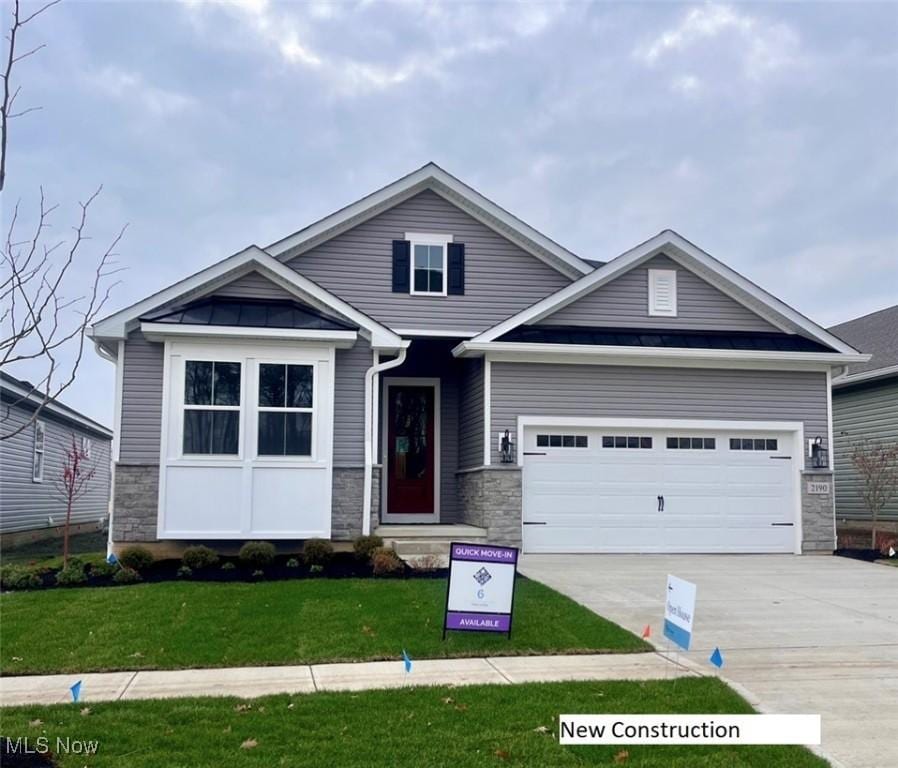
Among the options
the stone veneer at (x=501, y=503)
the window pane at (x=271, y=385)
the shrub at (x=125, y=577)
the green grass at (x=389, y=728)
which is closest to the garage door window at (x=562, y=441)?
the stone veneer at (x=501, y=503)

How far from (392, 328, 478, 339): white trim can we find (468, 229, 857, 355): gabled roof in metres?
1.41

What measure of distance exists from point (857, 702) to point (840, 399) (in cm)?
1556

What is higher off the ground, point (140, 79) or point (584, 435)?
point (140, 79)

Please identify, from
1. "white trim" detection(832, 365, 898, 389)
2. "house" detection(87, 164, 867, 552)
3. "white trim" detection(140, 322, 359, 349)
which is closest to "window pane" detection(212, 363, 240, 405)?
"house" detection(87, 164, 867, 552)

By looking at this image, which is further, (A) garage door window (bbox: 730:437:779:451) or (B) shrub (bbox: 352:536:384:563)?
(A) garage door window (bbox: 730:437:779:451)

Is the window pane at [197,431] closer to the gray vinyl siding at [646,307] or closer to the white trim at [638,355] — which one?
the white trim at [638,355]

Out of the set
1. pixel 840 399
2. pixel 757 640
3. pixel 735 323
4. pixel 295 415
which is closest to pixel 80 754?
pixel 757 640

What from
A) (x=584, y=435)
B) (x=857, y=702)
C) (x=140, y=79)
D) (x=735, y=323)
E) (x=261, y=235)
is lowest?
(x=857, y=702)

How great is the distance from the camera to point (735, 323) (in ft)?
50.1

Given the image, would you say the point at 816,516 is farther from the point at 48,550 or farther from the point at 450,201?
the point at 48,550

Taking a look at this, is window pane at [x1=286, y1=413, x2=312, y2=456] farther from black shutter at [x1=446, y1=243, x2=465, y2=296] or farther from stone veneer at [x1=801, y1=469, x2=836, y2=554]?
stone veneer at [x1=801, y1=469, x2=836, y2=554]

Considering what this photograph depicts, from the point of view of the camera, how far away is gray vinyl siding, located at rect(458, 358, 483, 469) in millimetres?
14336

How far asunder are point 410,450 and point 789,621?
334 inches

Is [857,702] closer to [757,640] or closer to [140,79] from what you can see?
[757,640]
